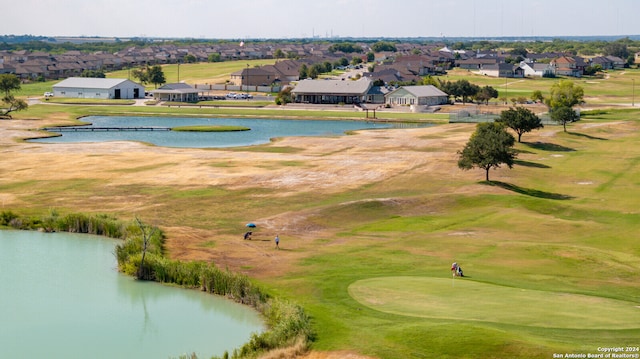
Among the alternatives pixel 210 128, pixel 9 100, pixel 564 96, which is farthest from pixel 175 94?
pixel 564 96

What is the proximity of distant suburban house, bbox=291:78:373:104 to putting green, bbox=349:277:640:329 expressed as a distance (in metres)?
120

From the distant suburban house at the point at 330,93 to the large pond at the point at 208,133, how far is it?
26.4 metres

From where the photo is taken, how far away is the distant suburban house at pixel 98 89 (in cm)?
16750

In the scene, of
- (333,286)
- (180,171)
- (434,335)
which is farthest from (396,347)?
(180,171)

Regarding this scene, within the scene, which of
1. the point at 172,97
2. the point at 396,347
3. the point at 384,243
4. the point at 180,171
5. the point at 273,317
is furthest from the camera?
the point at 172,97

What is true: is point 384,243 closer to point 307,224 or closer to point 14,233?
point 307,224

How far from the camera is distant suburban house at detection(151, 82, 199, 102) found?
161125mm

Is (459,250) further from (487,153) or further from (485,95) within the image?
(485,95)

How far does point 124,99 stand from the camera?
549 feet

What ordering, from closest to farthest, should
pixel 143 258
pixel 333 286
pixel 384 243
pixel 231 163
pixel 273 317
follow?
pixel 273 317 → pixel 333 286 → pixel 143 258 → pixel 384 243 → pixel 231 163

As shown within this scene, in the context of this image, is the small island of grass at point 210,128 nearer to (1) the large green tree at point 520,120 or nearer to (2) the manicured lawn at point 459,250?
(2) the manicured lawn at point 459,250

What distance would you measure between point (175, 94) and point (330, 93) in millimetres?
30256

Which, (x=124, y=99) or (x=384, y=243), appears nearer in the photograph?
(x=384, y=243)

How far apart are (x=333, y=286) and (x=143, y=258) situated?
11.2 meters
